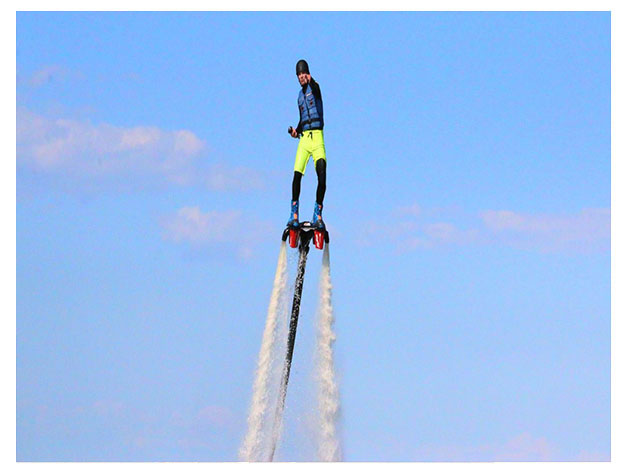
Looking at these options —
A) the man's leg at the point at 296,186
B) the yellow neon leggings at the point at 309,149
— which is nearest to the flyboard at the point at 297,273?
the man's leg at the point at 296,186

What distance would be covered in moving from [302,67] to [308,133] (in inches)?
95.6

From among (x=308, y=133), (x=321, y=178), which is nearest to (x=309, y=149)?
(x=308, y=133)

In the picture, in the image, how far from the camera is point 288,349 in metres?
65.2

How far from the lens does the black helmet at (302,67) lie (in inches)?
2527

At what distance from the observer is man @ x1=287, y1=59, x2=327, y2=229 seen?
6388 cm

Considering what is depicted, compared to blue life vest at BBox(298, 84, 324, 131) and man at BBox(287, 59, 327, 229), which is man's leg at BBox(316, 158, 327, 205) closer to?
man at BBox(287, 59, 327, 229)

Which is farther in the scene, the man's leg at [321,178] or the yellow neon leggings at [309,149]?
the yellow neon leggings at [309,149]

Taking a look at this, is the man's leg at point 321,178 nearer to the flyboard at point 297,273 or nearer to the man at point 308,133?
the man at point 308,133

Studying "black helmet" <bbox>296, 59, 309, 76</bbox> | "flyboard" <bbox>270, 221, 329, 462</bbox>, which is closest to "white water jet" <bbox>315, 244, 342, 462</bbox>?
"flyboard" <bbox>270, 221, 329, 462</bbox>
